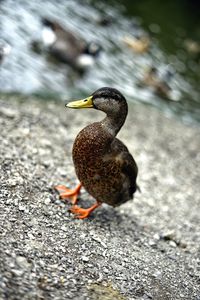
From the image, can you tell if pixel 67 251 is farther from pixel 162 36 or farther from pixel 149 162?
pixel 162 36

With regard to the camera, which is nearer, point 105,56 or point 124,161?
point 124,161

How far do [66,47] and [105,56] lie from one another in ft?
4.66

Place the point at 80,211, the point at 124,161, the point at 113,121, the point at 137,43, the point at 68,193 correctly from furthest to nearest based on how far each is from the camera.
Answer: the point at 137,43
the point at 68,193
the point at 80,211
the point at 124,161
the point at 113,121

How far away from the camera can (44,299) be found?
13.4 feet

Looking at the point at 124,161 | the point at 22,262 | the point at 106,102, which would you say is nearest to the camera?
the point at 22,262

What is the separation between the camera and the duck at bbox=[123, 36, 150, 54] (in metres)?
13.9

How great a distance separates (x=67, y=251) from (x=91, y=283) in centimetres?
49

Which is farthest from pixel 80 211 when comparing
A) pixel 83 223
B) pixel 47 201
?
pixel 47 201

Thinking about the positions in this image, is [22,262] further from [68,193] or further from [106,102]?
[106,102]

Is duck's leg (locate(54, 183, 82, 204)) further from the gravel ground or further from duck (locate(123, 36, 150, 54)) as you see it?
duck (locate(123, 36, 150, 54))

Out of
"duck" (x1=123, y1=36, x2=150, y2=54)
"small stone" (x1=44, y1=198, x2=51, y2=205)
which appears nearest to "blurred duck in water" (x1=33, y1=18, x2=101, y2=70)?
"duck" (x1=123, y1=36, x2=150, y2=54)

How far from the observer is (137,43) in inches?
549

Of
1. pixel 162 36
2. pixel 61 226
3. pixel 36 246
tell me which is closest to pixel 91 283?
pixel 36 246

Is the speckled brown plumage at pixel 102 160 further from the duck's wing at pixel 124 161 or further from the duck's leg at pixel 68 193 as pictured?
the duck's leg at pixel 68 193
